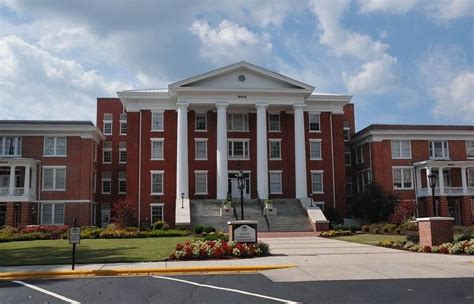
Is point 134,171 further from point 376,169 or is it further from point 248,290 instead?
point 248,290

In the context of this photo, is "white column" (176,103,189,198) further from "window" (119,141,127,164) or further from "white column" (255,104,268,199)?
"window" (119,141,127,164)

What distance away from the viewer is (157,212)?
157 feet

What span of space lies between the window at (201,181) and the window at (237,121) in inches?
204

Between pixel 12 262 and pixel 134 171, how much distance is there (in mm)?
30224

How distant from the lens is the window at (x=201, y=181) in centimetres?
4894

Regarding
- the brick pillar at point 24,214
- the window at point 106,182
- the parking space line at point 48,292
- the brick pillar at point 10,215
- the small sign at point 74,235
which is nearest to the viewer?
the parking space line at point 48,292

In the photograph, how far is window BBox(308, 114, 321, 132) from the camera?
5169 centimetres

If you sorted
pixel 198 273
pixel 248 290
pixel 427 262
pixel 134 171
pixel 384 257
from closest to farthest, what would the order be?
1. pixel 248 290
2. pixel 198 273
3. pixel 427 262
4. pixel 384 257
5. pixel 134 171

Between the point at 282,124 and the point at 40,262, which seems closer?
the point at 40,262

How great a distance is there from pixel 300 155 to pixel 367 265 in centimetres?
3136

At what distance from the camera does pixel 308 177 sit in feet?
166

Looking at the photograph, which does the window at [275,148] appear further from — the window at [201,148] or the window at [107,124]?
the window at [107,124]

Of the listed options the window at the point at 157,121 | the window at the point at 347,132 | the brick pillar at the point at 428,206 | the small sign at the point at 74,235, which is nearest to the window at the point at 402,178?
the brick pillar at the point at 428,206

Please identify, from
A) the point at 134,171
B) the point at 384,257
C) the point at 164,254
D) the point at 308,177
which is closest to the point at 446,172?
the point at 308,177
